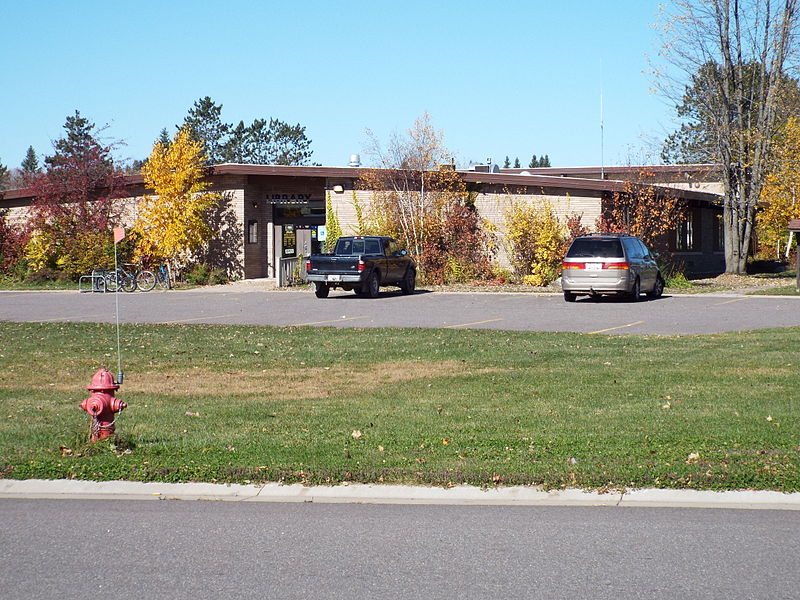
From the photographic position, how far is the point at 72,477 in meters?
7.80

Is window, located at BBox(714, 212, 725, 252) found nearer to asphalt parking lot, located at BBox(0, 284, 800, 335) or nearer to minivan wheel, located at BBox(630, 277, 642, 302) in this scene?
asphalt parking lot, located at BBox(0, 284, 800, 335)

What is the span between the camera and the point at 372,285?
Result: 30.6m

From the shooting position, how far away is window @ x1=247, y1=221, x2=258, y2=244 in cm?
4038

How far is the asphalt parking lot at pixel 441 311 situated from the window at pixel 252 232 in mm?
7569

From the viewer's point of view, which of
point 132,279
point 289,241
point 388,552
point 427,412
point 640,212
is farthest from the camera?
point 289,241

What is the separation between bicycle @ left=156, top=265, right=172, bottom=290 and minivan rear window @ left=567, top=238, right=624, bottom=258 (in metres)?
17.5

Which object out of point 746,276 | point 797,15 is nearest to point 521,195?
point 746,276

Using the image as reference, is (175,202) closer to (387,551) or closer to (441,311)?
(441,311)

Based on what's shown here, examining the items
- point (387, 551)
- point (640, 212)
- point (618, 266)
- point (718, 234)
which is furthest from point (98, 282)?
point (387, 551)

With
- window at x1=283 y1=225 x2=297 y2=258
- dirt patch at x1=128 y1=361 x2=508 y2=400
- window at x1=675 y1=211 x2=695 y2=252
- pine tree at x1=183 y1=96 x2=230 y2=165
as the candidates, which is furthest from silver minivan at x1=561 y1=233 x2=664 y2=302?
pine tree at x1=183 y1=96 x2=230 y2=165

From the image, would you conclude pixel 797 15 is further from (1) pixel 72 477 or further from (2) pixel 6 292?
(1) pixel 72 477

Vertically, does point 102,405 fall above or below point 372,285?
below

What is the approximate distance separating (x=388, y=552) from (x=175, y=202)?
34787mm

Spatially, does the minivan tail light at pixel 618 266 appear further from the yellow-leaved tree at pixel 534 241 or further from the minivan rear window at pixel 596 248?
the yellow-leaved tree at pixel 534 241
